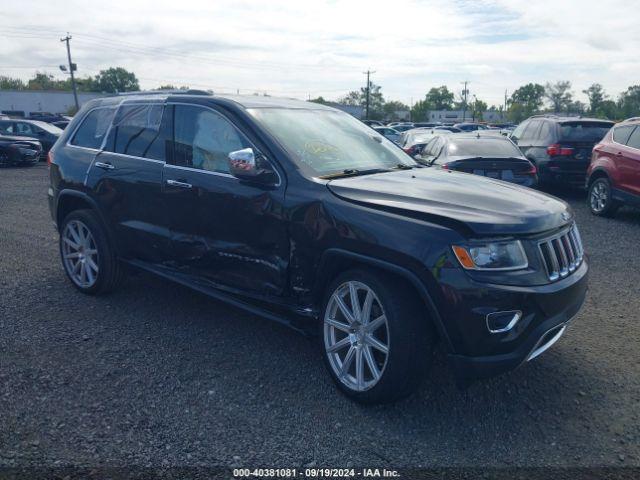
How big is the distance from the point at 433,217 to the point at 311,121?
5.60 ft

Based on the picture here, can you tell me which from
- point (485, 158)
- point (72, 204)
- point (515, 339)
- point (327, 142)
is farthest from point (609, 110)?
point (515, 339)

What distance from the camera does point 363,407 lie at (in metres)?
3.39

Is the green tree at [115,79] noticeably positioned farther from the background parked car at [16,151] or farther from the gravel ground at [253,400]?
the gravel ground at [253,400]

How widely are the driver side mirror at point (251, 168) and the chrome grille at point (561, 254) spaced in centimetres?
173

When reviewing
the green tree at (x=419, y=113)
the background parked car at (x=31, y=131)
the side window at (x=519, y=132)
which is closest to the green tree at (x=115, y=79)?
the green tree at (x=419, y=113)

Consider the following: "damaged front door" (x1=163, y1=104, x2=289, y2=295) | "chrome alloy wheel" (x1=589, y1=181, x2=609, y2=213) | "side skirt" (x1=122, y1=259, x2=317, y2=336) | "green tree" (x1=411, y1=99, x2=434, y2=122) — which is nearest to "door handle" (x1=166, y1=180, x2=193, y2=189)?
"damaged front door" (x1=163, y1=104, x2=289, y2=295)

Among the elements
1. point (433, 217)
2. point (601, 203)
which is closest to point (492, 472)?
point (433, 217)

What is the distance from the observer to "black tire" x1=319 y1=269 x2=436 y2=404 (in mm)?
3088

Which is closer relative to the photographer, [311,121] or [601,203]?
[311,121]

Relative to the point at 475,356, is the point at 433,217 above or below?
above

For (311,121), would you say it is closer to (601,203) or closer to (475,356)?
(475,356)

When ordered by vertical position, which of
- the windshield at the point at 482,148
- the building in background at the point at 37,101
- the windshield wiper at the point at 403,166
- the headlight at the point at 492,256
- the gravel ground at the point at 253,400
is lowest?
the gravel ground at the point at 253,400

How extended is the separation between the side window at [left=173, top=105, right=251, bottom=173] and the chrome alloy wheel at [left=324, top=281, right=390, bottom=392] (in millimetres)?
1306

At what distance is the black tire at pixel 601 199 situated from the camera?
944cm
